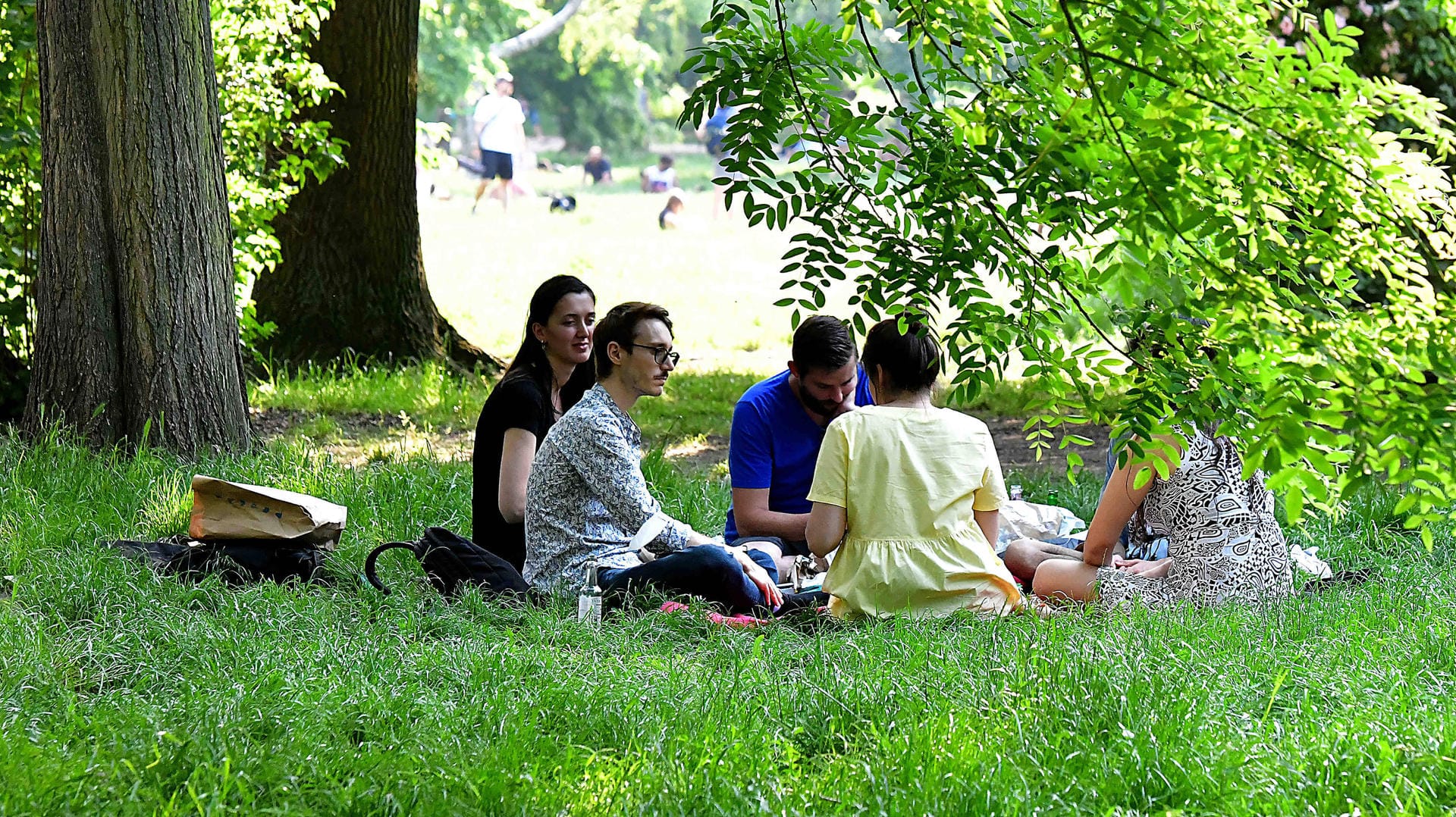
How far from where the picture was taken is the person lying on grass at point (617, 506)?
4621 mm

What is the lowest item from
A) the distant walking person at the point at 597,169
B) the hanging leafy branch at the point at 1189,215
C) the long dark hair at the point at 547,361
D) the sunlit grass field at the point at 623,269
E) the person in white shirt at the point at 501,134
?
the distant walking person at the point at 597,169

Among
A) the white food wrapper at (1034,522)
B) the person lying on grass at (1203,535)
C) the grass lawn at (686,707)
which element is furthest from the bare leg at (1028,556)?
the grass lawn at (686,707)

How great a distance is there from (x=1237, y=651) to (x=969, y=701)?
36.4 inches

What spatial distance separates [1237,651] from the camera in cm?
395

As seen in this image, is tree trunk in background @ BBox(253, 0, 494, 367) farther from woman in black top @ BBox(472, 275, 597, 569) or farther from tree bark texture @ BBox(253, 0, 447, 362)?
woman in black top @ BBox(472, 275, 597, 569)

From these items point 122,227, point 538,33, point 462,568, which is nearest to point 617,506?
point 462,568

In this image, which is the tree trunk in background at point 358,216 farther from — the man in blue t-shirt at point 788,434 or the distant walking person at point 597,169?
the distant walking person at point 597,169

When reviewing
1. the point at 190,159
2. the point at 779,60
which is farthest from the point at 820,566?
the point at 190,159

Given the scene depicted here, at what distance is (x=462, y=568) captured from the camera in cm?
477

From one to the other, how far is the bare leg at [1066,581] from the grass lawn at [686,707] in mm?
404

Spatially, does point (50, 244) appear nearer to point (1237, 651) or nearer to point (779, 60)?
point (779, 60)

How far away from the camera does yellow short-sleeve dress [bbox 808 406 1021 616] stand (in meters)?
4.46

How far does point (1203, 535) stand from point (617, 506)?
190 centimetres

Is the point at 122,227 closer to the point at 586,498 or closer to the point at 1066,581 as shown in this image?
the point at 586,498
